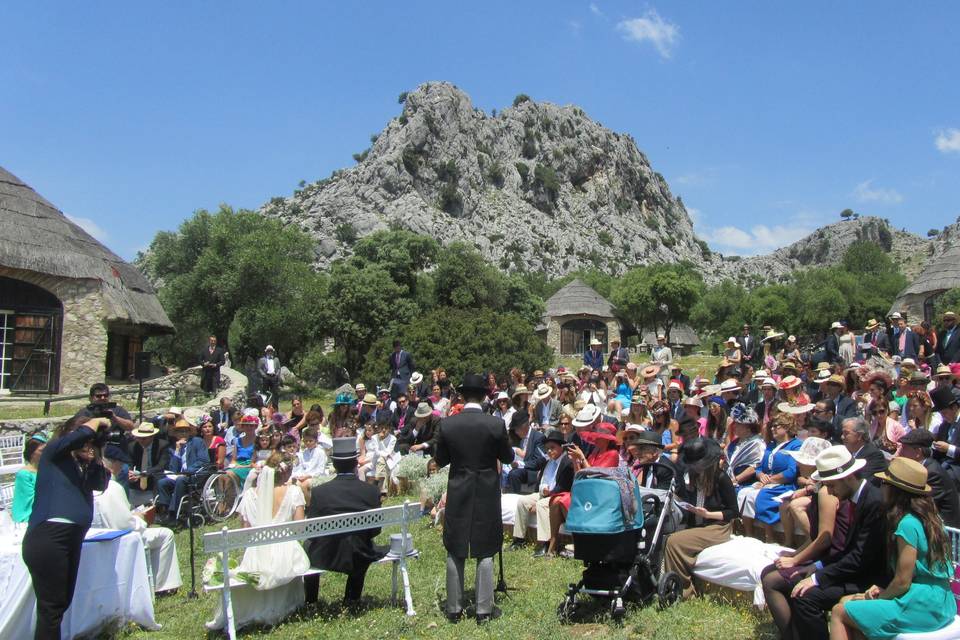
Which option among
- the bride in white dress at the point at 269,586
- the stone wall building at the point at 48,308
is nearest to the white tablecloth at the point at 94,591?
the bride in white dress at the point at 269,586

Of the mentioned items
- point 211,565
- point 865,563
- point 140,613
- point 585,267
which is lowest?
point 140,613

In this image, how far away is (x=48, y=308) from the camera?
806 inches

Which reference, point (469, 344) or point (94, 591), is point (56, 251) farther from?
point (94, 591)

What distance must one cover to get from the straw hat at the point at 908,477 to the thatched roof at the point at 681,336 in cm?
5241

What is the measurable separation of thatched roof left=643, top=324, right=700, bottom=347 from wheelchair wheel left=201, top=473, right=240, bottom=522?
48.0 m

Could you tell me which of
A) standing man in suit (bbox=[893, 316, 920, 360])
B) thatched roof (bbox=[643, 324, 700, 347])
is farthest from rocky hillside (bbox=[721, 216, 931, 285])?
standing man in suit (bbox=[893, 316, 920, 360])

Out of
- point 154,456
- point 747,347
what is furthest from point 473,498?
point 747,347

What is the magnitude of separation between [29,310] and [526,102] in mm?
117366

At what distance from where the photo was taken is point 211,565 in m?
5.90

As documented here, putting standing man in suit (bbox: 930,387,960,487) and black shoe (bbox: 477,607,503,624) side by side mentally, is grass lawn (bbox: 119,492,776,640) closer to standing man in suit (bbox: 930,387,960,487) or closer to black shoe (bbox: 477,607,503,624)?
black shoe (bbox: 477,607,503,624)

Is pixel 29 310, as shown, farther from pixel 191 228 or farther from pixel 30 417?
pixel 191 228

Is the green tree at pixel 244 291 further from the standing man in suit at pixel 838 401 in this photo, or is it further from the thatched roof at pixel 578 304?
the standing man in suit at pixel 838 401

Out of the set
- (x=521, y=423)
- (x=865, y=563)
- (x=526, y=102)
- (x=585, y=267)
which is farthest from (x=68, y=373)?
(x=526, y=102)

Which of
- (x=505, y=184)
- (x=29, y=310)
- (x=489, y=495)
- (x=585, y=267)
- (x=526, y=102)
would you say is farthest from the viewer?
(x=526, y=102)
